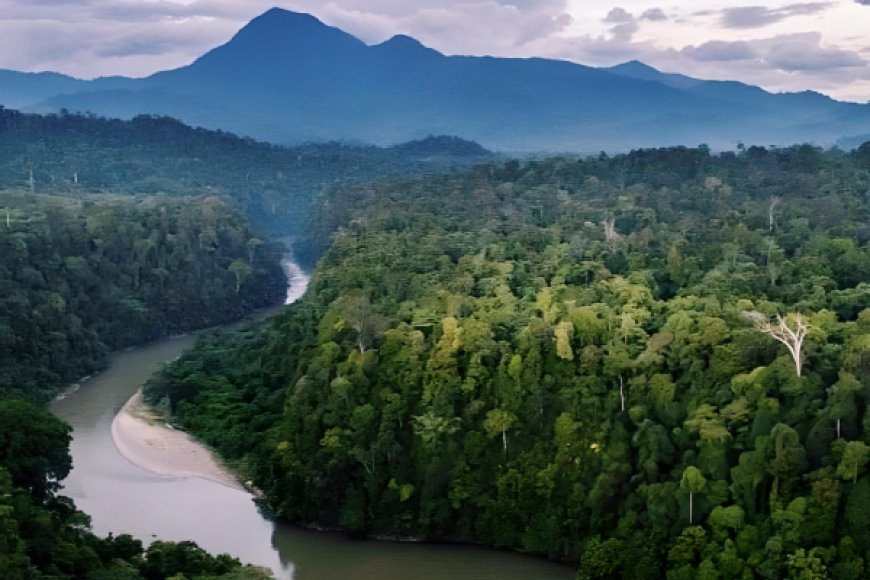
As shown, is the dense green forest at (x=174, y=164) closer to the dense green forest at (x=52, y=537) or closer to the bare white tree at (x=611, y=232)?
the bare white tree at (x=611, y=232)

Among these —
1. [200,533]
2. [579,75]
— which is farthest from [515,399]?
[579,75]

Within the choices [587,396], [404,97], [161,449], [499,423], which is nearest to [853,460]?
[587,396]

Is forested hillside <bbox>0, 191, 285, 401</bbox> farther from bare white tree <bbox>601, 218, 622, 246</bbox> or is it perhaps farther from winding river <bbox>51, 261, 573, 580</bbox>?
bare white tree <bbox>601, 218, 622, 246</bbox>

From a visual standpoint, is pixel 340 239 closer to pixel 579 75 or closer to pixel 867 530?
pixel 867 530

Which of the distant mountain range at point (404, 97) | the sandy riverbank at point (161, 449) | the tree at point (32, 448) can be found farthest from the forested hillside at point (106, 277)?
the distant mountain range at point (404, 97)

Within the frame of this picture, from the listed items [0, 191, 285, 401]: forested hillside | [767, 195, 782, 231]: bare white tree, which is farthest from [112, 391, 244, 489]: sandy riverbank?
[767, 195, 782, 231]: bare white tree
